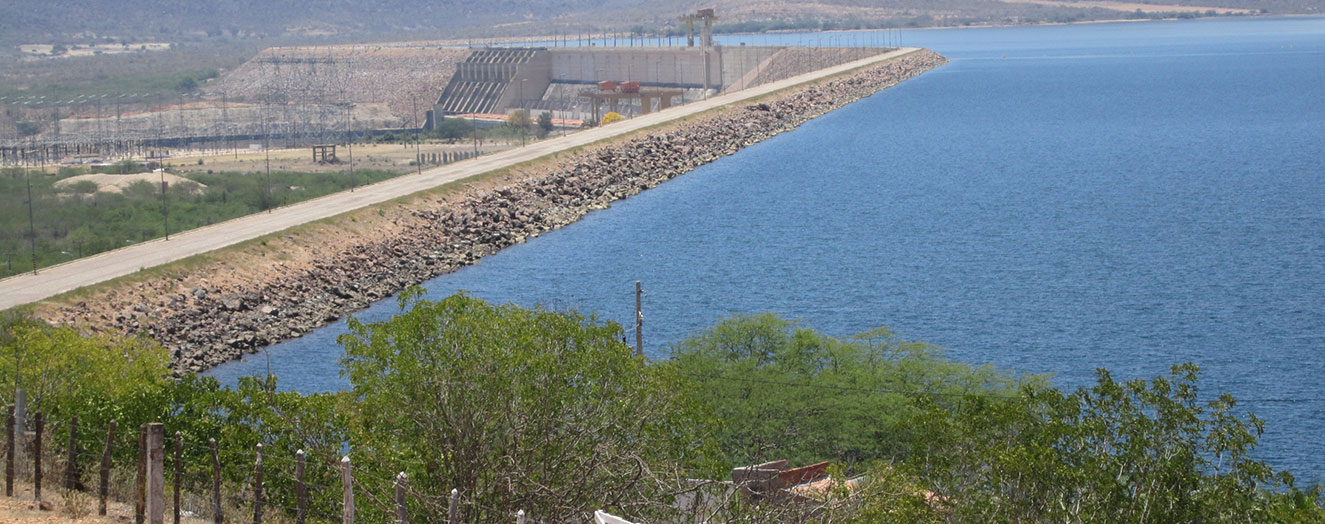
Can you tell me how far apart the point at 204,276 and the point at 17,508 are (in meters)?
31.6

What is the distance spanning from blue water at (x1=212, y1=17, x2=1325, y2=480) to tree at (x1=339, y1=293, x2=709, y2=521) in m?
17.4

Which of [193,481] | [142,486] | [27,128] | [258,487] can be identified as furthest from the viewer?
[27,128]

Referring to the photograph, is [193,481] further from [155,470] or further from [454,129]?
[454,129]

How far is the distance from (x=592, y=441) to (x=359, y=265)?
3839cm

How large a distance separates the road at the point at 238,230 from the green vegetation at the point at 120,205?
1.44 meters

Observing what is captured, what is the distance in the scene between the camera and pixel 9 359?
2686cm

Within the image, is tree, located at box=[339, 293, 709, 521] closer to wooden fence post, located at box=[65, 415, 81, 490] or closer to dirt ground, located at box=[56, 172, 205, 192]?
wooden fence post, located at box=[65, 415, 81, 490]

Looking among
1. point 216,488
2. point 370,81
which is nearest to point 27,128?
point 370,81

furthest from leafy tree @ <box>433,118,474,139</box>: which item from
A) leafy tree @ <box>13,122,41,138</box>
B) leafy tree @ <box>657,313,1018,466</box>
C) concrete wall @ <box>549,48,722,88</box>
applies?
leafy tree @ <box>657,313,1018,466</box>

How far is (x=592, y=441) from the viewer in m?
19.2

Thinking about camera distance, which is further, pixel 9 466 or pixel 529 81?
pixel 529 81

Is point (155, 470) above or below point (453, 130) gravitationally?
above

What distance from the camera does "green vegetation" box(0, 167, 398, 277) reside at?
184 feet

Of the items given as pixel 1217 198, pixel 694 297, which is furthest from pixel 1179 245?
pixel 694 297
